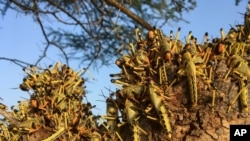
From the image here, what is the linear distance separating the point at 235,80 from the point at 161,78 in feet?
1.04

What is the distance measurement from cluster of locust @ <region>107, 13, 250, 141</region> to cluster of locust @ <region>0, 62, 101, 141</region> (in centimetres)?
36

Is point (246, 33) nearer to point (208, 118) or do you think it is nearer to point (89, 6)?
point (208, 118)

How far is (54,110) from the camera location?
2666mm

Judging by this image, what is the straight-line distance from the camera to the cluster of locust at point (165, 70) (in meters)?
1.97

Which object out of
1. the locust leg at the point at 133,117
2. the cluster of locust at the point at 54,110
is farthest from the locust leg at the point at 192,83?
the cluster of locust at the point at 54,110

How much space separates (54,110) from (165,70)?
0.88 meters

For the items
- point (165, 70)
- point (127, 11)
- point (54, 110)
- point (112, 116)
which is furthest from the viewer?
point (127, 11)

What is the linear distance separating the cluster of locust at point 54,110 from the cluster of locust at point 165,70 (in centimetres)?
36

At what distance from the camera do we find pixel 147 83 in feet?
6.74

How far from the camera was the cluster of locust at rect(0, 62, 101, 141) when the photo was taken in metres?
→ 2.53

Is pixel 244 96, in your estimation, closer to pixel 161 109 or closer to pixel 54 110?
pixel 161 109

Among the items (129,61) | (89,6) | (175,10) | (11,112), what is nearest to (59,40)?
(89,6)

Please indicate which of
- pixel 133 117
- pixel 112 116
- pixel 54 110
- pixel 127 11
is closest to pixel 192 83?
pixel 133 117

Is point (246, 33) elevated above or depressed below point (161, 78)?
above
